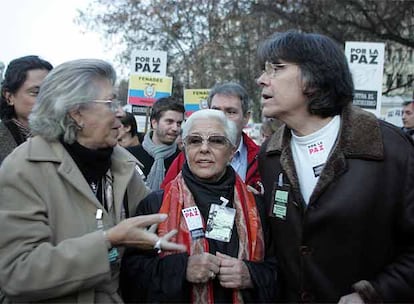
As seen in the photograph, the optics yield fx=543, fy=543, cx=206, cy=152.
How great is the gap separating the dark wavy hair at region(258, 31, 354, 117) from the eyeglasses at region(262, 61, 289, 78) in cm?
2

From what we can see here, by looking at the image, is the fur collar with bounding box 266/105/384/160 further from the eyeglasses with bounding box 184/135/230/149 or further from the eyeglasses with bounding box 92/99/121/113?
the eyeglasses with bounding box 92/99/121/113

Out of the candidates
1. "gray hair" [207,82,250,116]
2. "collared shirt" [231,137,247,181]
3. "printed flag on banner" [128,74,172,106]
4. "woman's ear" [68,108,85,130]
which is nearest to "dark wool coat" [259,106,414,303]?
"woman's ear" [68,108,85,130]

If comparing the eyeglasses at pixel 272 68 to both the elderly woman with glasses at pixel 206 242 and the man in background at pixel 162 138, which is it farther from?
the man in background at pixel 162 138

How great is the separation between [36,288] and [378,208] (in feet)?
5.27

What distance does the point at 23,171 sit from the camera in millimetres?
2498

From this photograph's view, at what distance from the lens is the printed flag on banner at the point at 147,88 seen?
35.2ft

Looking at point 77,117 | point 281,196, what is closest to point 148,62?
point 77,117

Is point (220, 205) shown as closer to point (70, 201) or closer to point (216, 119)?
point (216, 119)

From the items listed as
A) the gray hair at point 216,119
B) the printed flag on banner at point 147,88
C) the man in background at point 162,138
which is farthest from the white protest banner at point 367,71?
the gray hair at point 216,119

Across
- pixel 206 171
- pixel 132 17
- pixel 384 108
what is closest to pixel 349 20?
pixel 132 17

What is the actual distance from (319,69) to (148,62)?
896 cm

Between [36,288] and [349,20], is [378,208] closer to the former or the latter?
[36,288]

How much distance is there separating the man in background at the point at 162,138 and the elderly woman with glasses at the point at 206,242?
9.25 feet

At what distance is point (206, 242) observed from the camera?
2.90 metres
